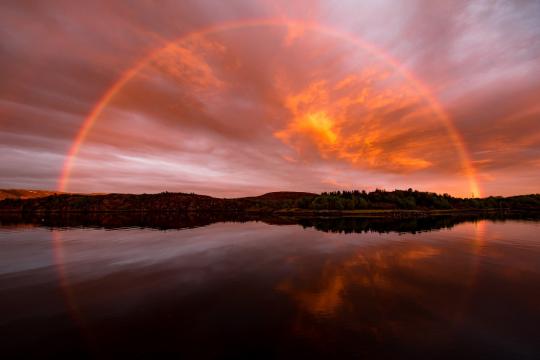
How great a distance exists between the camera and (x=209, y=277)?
27891 millimetres

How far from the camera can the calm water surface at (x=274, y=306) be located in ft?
45.0

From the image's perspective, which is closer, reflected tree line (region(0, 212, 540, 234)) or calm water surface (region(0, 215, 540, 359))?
calm water surface (region(0, 215, 540, 359))

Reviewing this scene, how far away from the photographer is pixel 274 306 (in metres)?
19.4

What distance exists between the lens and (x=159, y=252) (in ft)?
139

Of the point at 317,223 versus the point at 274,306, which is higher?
the point at 317,223

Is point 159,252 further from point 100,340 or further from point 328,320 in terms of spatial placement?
point 328,320

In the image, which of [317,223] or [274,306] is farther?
[317,223]

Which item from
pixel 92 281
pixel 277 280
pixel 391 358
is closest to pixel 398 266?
pixel 277 280

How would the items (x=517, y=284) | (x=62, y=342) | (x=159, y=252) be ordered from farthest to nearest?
(x=159, y=252), (x=517, y=284), (x=62, y=342)

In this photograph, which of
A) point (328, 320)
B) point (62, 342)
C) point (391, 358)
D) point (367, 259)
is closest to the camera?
point (391, 358)

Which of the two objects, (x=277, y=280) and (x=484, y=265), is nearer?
(x=277, y=280)

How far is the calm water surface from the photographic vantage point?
540 inches

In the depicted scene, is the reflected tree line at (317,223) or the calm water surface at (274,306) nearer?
the calm water surface at (274,306)

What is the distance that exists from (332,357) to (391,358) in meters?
2.88
